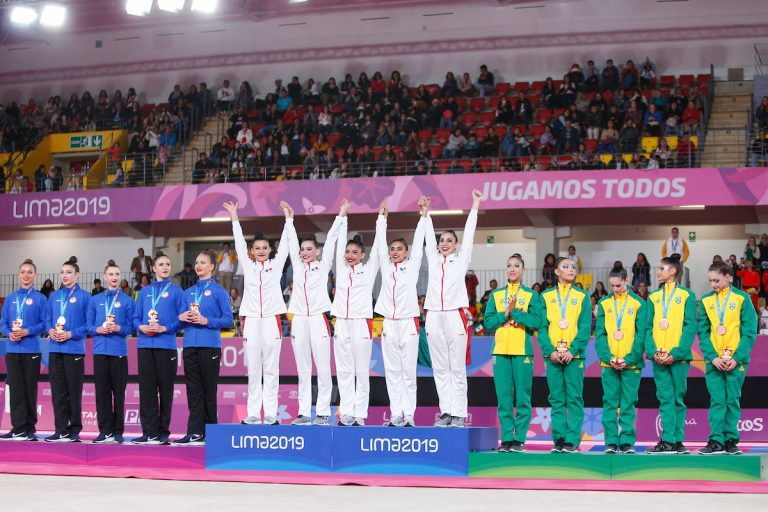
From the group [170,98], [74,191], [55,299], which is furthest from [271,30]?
[55,299]

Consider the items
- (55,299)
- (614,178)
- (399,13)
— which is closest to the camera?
(55,299)

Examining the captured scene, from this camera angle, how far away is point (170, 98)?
28.3 meters

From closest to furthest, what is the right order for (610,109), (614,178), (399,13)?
(614,178) < (610,109) < (399,13)

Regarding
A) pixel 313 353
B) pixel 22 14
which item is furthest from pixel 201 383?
pixel 22 14

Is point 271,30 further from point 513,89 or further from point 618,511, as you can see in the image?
point 618,511

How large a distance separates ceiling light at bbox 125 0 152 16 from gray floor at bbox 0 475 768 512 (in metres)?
19.0

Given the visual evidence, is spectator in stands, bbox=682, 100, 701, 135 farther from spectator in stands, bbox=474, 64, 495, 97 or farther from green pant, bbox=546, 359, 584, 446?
green pant, bbox=546, 359, 584, 446

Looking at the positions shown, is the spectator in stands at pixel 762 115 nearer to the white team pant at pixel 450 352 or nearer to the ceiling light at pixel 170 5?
the white team pant at pixel 450 352

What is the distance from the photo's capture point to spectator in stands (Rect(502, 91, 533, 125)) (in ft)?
78.8

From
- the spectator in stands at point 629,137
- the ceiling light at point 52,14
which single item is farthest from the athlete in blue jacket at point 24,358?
the ceiling light at point 52,14

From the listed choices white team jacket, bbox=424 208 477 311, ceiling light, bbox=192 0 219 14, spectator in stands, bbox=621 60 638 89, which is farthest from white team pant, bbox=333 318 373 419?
ceiling light, bbox=192 0 219 14

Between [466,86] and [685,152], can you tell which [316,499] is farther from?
[466,86]

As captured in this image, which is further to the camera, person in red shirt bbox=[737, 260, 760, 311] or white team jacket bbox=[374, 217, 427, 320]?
person in red shirt bbox=[737, 260, 760, 311]

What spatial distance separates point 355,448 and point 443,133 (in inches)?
595
